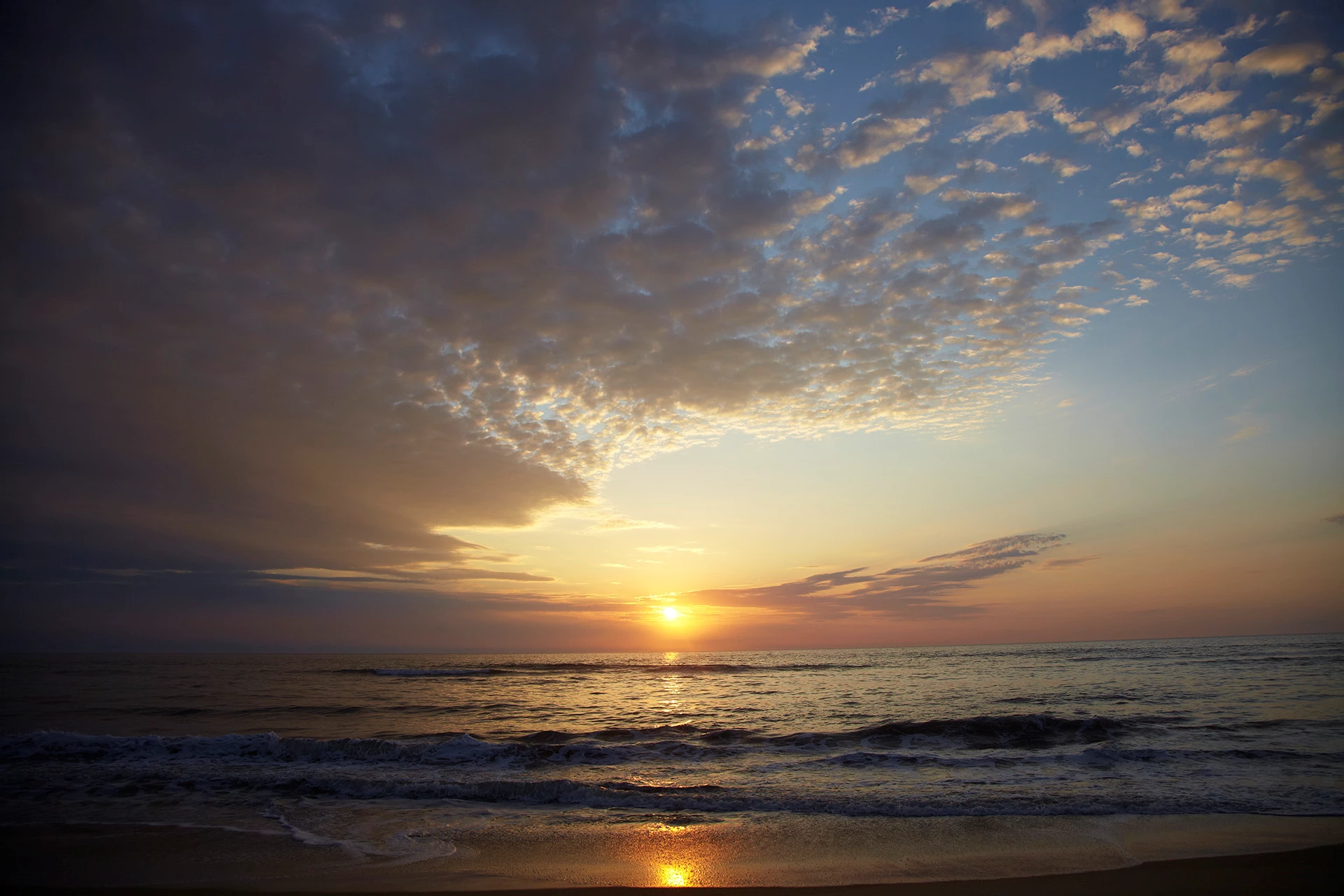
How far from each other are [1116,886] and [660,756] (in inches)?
445

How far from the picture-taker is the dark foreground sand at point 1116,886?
654 centimetres

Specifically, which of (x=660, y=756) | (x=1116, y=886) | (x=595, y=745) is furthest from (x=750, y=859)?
(x=595, y=745)

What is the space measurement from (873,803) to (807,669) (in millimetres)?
39778

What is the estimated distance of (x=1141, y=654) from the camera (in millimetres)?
48188

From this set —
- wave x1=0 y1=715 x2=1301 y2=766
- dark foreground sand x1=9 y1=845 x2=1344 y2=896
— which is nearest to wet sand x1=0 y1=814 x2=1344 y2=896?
dark foreground sand x1=9 y1=845 x2=1344 y2=896

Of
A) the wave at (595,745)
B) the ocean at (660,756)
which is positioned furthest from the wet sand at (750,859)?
the wave at (595,745)

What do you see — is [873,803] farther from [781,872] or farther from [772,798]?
[781,872]

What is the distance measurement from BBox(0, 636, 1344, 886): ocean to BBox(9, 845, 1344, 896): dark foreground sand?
247cm

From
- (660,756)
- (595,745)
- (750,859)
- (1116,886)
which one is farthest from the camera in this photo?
(595,745)

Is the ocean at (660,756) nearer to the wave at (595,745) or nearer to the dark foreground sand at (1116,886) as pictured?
the wave at (595,745)

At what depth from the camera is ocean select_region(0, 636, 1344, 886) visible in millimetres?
10172

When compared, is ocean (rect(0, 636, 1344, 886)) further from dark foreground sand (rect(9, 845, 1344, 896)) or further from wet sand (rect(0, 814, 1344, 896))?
dark foreground sand (rect(9, 845, 1344, 896))

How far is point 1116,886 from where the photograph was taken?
664cm

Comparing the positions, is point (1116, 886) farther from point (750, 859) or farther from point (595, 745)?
point (595, 745)
